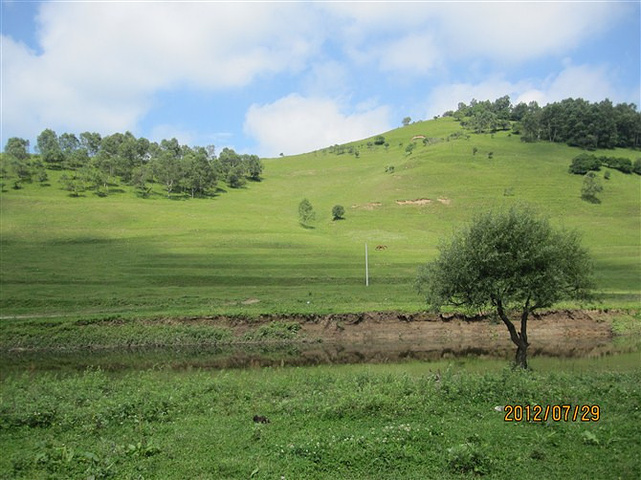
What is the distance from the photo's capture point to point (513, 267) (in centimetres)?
2584

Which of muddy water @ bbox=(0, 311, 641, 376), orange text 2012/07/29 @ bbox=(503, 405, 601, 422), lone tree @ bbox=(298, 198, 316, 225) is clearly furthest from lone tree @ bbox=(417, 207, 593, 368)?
lone tree @ bbox=(298, 198, 316, 225)

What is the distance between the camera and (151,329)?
4031 centimetres

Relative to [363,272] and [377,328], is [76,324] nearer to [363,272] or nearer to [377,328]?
[377,328]

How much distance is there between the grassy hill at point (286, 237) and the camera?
5003 cm

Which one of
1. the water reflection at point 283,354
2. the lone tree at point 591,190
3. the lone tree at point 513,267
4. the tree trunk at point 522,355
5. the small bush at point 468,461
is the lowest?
the water reflection at point 283,354

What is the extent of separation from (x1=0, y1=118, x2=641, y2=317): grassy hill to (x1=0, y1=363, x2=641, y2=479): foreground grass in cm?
2002

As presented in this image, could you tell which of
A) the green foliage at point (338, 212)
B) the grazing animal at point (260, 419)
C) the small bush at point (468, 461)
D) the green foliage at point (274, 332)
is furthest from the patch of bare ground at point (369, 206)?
the small bush at point (468, 461)

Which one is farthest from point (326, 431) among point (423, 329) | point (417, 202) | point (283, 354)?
point (417, 202)

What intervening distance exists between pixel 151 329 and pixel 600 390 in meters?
34.5

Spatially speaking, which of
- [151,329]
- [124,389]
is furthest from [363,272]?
[124,389]

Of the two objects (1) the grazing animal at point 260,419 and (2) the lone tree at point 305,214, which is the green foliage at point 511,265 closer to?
(1) the grazing animal at point 260,419

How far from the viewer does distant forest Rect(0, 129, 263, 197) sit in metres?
140

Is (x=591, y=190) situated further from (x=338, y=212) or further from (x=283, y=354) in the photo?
(x=283, y=354)

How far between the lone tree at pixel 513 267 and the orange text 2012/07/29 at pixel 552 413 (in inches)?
438
